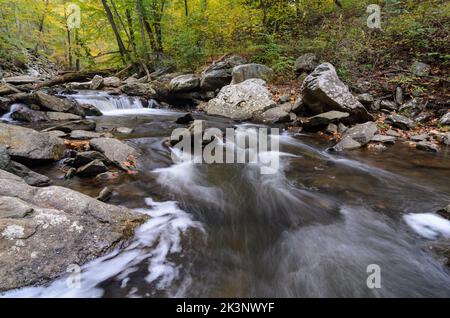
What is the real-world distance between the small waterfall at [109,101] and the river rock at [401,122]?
338 inches

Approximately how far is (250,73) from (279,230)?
8.23 meters

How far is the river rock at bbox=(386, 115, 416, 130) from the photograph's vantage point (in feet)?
22.9

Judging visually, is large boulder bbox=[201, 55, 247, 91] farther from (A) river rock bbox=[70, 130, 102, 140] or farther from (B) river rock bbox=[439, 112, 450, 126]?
(B) river rock bbox=[439, 112, 450, 126]

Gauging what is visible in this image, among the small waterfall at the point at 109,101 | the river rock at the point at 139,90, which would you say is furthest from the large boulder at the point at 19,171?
the river rock at the point at 139,90

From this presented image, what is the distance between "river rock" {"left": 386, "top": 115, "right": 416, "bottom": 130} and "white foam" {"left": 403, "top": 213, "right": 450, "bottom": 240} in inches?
169

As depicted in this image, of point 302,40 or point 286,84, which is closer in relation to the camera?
point 286,84

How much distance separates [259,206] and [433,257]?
206 centimetres

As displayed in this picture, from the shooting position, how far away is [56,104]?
8.07 meters

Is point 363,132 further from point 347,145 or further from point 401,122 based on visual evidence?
point 401,122
